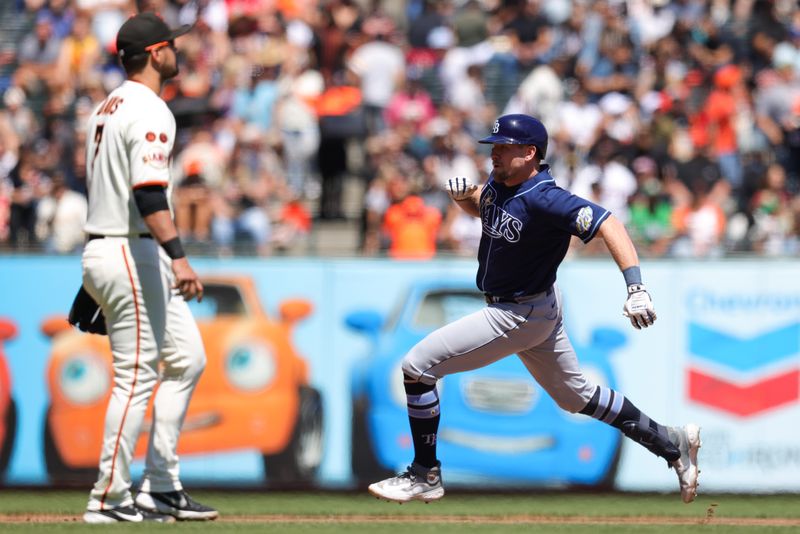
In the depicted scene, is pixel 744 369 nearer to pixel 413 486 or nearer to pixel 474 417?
pixel 474 417

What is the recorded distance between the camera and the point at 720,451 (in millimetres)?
9984

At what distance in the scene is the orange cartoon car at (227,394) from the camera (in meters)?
9.88

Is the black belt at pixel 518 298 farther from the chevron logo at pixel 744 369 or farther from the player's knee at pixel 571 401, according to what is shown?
the chevron logo at pixel 744 369

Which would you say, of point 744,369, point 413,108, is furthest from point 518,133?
point 413,108

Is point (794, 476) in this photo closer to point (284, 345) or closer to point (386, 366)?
point (386, 366)

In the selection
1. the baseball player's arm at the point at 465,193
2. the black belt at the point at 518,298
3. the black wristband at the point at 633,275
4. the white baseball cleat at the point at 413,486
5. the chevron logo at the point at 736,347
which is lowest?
the white baseball cleat at the point at 413,486

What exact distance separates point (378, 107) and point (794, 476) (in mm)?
6758

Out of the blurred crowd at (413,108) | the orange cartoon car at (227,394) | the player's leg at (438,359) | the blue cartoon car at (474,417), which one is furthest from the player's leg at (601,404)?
the blurred crowd at (413,108)

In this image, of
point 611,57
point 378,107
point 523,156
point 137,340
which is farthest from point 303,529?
point 611,57

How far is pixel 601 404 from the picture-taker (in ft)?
23.3

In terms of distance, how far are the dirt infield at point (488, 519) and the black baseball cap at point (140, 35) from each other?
2500 mm

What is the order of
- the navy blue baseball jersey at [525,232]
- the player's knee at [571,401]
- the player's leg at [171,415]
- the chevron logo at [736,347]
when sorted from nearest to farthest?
the navy blue baseball jersey at [525,232] < the player's leg at [171,415] < the player's knee at [571,401] < the chevron logo at [736,347]

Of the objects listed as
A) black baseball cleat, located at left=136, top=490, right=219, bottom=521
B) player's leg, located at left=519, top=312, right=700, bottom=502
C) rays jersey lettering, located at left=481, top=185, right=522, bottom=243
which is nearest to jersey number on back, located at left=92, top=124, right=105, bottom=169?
black baseball cleat, located at left=136, top=490, right=219, bottom=521

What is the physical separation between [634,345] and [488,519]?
294 centimetres
